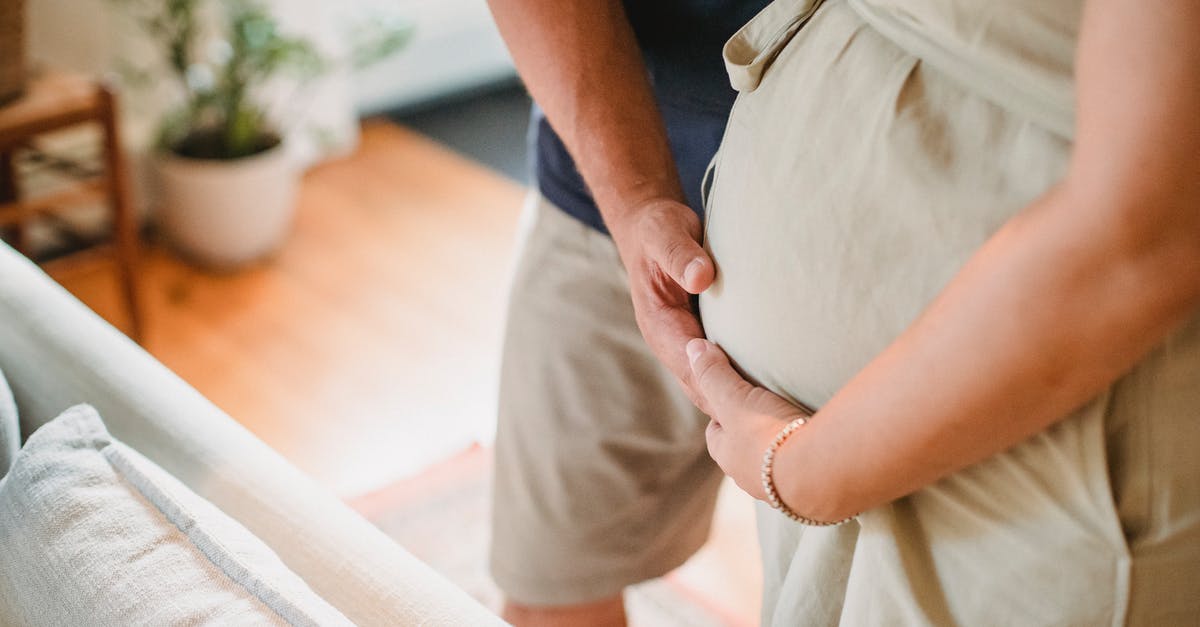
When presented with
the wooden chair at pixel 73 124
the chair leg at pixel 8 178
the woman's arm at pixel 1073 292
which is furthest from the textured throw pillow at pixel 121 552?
the chair leg at pixel 8 178

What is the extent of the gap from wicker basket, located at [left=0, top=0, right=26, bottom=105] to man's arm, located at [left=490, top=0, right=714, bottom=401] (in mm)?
1310

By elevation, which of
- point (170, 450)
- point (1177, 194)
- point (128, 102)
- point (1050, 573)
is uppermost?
point (1177, 194)

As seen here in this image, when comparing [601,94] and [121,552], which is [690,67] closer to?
[601,94]

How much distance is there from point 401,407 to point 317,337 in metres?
0.32

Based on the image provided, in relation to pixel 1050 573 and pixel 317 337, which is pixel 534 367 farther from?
pixel 317 337

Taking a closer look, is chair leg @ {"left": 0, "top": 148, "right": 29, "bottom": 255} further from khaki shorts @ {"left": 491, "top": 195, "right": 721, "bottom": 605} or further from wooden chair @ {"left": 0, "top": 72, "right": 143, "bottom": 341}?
khaki shorts @ {"left": 491, "top": 195, "right": 721, "bottom": 605}

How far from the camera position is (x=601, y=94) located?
0.96m

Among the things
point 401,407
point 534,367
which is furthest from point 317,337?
point 534,367

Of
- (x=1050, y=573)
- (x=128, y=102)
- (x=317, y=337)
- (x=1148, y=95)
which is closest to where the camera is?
(x=1148, y=95)

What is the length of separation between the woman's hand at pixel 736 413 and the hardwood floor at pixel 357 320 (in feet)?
4.46

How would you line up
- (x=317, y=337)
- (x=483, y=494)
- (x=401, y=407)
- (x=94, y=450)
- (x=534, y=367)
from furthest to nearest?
(x=317, y=337)
(x=401, y=407)
(x=483, y=494)
(x=534, y=367)
(x=94, y=450)

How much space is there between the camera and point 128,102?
2682 mm

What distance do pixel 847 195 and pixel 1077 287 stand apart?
15 cm

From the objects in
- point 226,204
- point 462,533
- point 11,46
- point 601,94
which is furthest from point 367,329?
point 601,94
